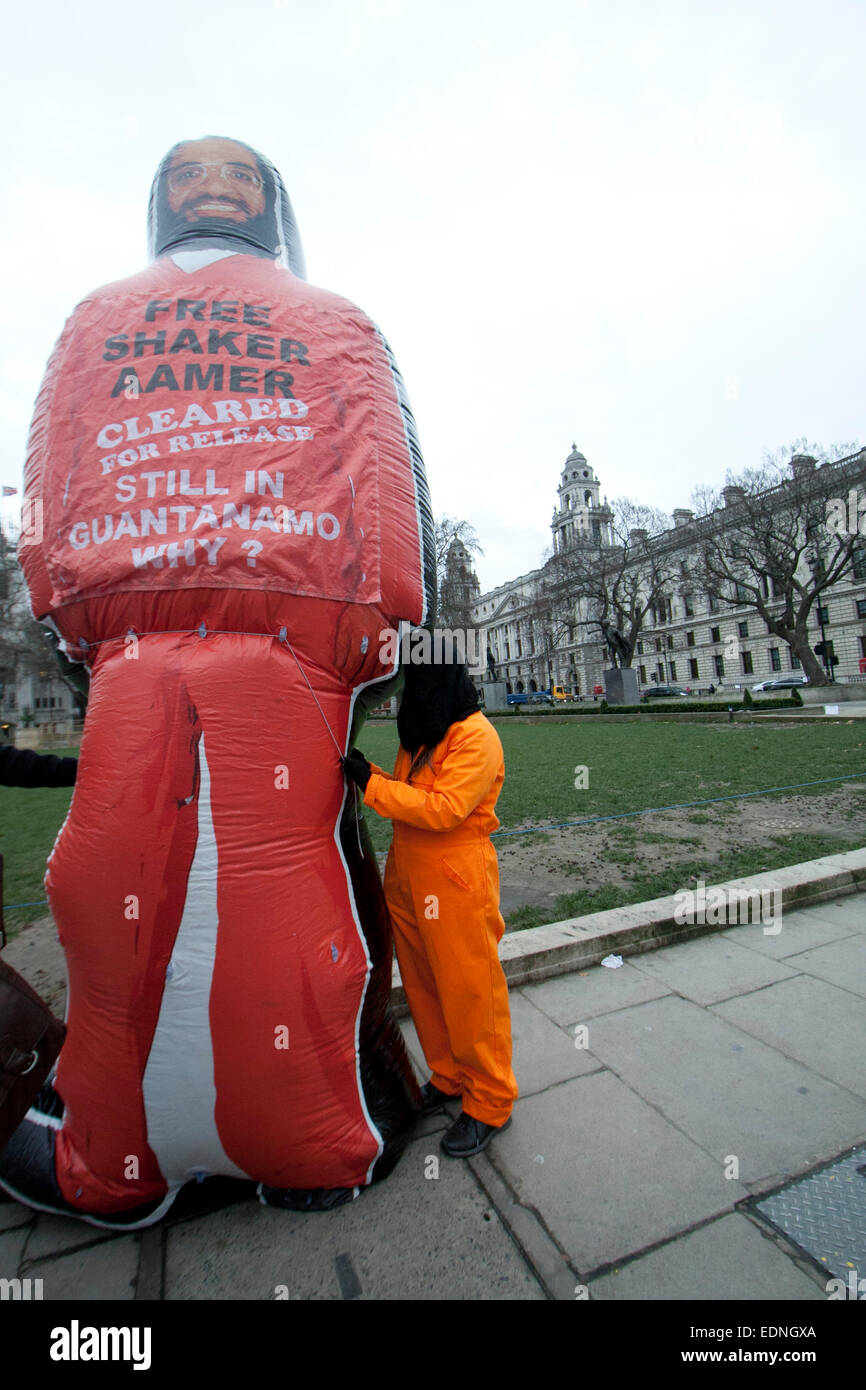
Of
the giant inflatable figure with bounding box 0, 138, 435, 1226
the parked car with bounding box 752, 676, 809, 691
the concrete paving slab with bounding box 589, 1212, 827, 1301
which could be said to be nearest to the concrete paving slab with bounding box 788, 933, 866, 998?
the concrete paving slab with bounding box 589, 1212, 827, 1301

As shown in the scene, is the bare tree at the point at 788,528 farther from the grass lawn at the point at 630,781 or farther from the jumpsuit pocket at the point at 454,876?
the jumpsuit pocket at the point at 454,876

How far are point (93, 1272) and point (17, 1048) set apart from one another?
2.32 feet

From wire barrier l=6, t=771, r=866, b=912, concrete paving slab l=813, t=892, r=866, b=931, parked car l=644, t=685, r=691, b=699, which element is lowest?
concrete paving slab l=813, t=892, r=866, b=931

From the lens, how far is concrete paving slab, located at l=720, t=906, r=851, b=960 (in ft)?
11.9

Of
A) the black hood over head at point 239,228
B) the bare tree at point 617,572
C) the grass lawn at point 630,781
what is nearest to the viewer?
the black hood over head at point 239,228

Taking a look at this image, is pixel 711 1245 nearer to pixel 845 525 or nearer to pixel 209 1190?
pixel 209 1190

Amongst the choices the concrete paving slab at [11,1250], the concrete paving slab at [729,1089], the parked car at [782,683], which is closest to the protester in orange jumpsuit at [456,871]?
the concrete paving slab at [729,1089]

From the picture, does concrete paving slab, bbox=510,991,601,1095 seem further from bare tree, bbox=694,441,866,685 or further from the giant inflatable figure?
bare tree, bbox=694,441,866,685

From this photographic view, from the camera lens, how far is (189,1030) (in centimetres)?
174

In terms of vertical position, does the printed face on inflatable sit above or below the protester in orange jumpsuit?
above

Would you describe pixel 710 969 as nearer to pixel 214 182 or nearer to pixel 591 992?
pixel 591 992

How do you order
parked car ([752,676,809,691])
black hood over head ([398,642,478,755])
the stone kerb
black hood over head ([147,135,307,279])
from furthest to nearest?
1. parked car ([752,676,809,691])
2. the stone kerb
3. black hood over head ([147,135,307,279])
4. black hood over head ([398,642,478,755])

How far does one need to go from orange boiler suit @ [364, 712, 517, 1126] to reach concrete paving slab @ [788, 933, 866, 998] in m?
2.12

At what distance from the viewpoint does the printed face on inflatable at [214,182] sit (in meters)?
2.59
